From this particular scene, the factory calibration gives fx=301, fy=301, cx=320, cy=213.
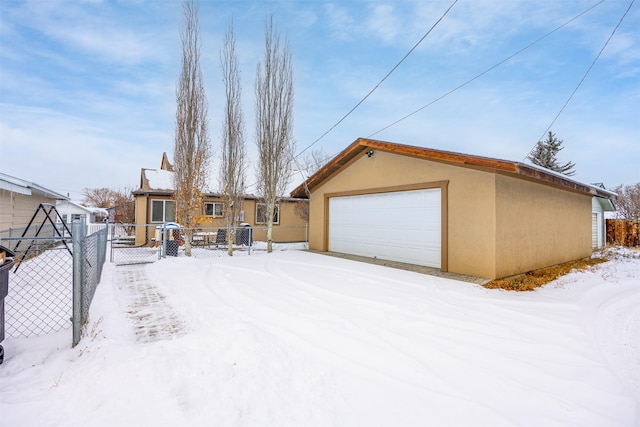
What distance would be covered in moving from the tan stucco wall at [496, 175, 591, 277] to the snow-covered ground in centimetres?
193

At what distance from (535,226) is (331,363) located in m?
7.55

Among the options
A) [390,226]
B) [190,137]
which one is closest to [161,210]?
[190,137]

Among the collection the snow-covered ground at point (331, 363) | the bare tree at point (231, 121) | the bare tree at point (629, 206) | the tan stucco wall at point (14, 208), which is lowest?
the snow-covered ground at point (331, 363)

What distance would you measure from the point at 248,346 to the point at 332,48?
43.5 feet

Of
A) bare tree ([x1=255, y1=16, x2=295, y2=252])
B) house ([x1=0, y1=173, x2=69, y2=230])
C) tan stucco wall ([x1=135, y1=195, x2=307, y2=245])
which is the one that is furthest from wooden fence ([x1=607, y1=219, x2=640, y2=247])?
house ([x1=0, y1=173, x2=69, y2=230])

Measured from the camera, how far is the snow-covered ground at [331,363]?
6.99 ft

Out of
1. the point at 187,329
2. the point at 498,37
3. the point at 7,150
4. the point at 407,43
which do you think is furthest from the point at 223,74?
the point at 7,150

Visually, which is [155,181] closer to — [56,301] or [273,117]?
[273,117]

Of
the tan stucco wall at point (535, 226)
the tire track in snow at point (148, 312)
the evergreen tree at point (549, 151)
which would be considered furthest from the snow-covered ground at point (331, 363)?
the evergreen tree at point (549, 151)

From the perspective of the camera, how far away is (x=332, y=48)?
43.0 feet

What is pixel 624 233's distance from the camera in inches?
585

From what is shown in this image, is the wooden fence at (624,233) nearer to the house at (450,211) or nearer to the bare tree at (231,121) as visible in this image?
the house at (450,211)

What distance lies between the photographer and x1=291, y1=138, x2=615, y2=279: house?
6.68 metres

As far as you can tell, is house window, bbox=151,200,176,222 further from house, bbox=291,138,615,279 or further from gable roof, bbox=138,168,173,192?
house, bbox=291,138,615,279
